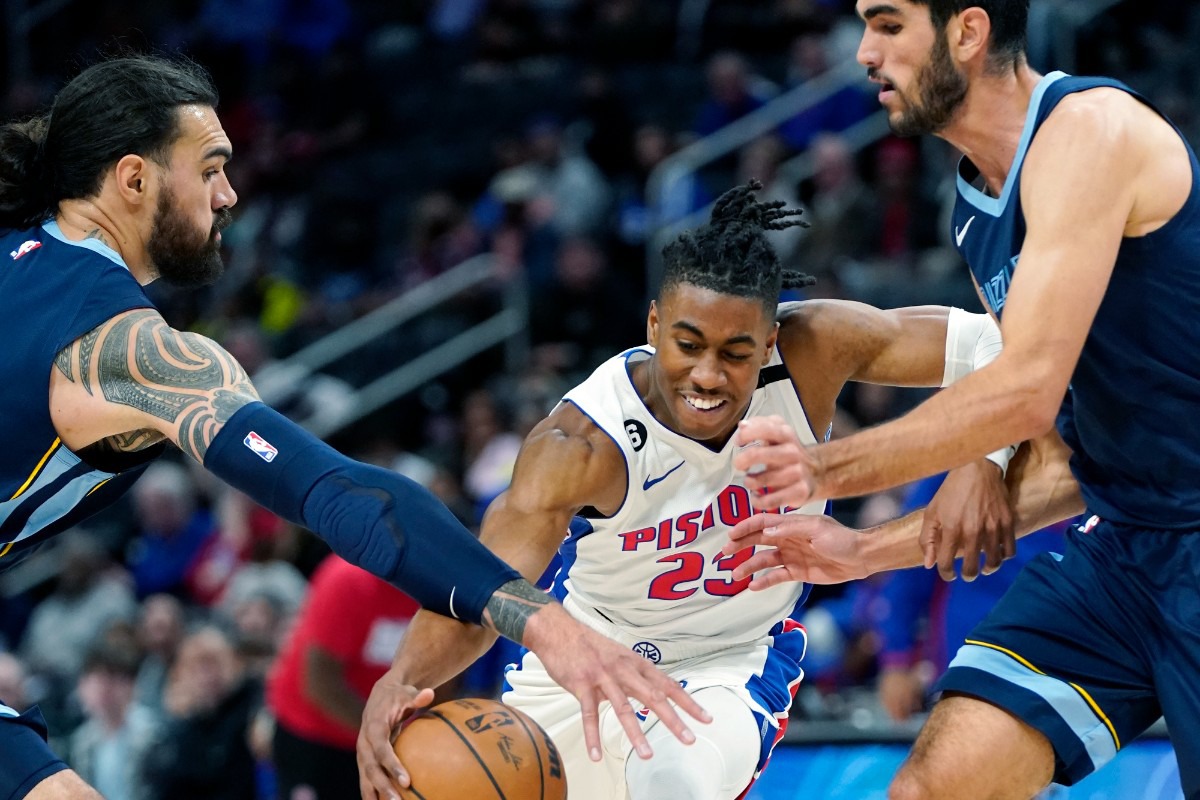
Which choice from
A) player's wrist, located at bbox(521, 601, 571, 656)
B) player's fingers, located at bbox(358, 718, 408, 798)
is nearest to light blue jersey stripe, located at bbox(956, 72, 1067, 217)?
player's wrist, located at bbox(521, 601, 571, 656)

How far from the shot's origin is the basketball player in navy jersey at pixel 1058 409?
10.8 ft

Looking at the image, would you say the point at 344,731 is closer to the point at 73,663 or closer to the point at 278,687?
the point at 278,687

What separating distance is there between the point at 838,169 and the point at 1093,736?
642 cm

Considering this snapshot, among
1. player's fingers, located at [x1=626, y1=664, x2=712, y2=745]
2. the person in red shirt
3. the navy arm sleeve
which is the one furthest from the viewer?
the person in red shirt

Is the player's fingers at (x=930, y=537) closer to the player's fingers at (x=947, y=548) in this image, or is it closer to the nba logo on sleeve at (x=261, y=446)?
the player's fingers at (x=947, y=548)

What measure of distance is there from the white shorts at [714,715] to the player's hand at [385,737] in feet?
2.09

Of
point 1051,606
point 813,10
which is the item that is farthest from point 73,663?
point 1051,606

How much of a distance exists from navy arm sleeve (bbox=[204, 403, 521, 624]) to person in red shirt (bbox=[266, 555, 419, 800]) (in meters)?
2.98

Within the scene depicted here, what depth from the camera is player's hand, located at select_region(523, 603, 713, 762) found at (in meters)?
3.08

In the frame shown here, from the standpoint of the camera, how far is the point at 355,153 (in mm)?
13812

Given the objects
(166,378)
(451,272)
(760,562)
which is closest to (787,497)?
(760,562)

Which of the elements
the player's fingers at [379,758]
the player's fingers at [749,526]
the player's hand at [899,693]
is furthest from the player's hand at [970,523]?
the player's hand at [899,693]

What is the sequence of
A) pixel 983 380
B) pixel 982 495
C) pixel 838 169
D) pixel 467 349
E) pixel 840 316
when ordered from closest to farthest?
pixel 983 380 < pixel 982 495 < pixel 840 316 < pixel 838 169 < pixel 467 349

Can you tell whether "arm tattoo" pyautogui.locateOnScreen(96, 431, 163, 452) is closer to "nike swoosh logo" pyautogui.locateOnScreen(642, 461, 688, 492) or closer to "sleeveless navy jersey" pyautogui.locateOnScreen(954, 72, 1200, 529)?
"nike swoosh logo" pyautogui.locateOnScreen(642, 461, 688, 492)
